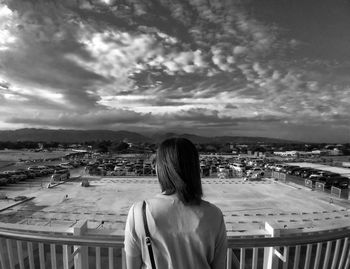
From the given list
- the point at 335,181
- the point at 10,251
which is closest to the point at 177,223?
the point at 10,251

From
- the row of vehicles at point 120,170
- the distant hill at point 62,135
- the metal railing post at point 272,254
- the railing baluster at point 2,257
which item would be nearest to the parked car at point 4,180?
the row of vehicles at point 120,170

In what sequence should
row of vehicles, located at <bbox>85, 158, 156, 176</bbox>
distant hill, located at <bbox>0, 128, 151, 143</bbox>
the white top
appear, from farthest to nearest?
1. distant hill, located at <bbox>0, 128, 151, 143</bbox>
2. row of vehicles, located at <bbox>85, 158, 156, 176</bbox>
3. the white top

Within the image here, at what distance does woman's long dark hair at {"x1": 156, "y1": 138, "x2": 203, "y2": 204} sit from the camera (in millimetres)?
1004

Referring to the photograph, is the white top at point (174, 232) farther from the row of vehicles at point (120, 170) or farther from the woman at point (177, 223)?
the row of vehicles at point (120, 170)

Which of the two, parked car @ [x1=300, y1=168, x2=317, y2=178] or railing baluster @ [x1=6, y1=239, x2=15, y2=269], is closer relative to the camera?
railing baluster @ [x1=6, y1=239, x2=15, y2=269]

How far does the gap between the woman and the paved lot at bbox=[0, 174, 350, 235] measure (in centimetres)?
813

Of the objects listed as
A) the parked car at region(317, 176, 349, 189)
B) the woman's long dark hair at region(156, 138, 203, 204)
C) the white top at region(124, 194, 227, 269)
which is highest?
the woman's long dark hair at region(156, 138, 203, 204)

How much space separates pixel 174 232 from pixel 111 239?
89 cm

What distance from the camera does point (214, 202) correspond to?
14.6m

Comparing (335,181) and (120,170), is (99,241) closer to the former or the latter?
(335,181)

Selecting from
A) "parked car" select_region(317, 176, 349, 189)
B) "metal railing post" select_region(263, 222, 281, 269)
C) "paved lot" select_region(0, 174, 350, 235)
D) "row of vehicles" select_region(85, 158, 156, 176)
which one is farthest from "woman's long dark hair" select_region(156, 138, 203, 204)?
"parked car" select_region(317, 176, 349, 189)

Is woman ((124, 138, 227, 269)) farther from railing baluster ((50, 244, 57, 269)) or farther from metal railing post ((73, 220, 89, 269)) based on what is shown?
railing baluster ((50, 244, 57, 269))

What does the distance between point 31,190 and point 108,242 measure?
63.1 feet

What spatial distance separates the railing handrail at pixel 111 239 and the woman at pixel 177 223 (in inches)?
28.2
